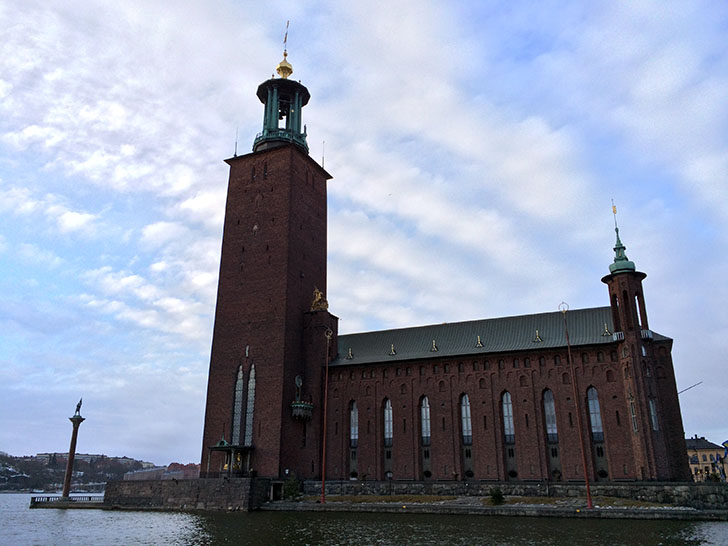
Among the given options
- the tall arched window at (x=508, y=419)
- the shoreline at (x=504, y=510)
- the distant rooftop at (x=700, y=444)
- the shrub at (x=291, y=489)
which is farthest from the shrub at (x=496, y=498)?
the distant rooftop at (x=700, y=444)

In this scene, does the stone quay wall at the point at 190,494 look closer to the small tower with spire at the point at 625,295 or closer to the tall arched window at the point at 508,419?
the tall arched window at the point at 508,419

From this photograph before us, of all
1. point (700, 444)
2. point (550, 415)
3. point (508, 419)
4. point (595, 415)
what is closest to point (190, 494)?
point (508, 419)

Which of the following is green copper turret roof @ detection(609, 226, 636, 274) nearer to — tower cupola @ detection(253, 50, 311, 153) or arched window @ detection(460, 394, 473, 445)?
arched window @ detection(460, 394, 473, 445)

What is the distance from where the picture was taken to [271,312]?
A: 5856cm

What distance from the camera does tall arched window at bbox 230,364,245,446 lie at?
184 ft

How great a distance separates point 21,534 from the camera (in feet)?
111

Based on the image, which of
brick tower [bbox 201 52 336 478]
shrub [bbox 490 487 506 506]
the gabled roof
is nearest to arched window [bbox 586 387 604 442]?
the gabled roof

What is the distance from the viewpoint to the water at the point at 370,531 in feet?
82.4

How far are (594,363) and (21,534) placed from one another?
44149 millimetres

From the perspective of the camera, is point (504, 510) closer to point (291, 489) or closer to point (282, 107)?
point (291, 489)

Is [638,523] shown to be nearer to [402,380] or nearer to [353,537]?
[353,537]

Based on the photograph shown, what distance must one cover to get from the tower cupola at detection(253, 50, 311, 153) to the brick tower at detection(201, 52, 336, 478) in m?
0.12

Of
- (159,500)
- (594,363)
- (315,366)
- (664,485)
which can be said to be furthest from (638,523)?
(159,500)

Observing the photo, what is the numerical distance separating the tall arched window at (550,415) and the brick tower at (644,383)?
594cm
